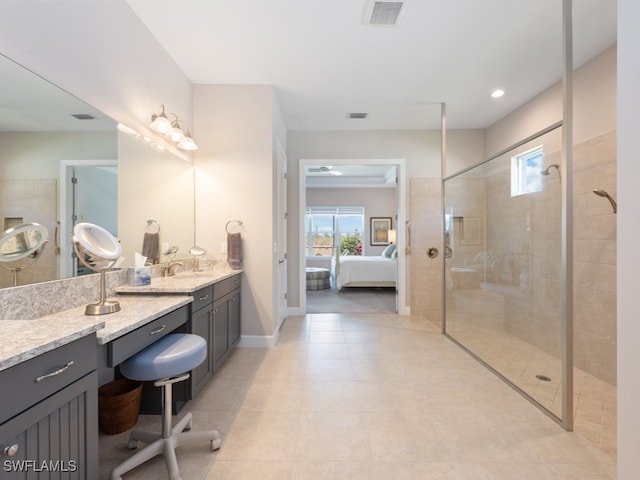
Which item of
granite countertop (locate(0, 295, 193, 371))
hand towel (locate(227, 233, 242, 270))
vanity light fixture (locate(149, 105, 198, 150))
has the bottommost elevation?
granite countertop (locate(0, 295, 193, 371))

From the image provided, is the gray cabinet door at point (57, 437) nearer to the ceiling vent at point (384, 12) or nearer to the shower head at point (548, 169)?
the ceiling vent at point (384, 12)

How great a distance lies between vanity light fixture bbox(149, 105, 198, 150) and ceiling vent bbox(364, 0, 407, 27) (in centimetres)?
179

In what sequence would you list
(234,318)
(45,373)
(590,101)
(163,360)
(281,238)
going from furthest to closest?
(281,238)
(234,318)
(590,101)
(163,360)
(45,373)

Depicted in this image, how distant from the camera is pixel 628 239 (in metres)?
1.21

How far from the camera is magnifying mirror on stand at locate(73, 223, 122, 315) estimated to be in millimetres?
1474

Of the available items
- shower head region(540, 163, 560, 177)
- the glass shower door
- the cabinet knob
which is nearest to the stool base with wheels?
the cabinet knob

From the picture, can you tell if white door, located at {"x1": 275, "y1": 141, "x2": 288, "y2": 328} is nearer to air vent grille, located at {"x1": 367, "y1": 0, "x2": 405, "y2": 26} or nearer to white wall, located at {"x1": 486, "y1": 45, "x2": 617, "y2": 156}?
air vent grille, located at {"x1": 367, "y1": 0, "x2": 405, "y2": 26}

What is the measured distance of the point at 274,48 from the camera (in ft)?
8.69

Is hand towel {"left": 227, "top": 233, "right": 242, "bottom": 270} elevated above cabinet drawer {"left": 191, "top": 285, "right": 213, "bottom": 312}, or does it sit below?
above

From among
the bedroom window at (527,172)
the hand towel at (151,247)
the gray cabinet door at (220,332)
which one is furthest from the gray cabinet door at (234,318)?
the bedroom window at (527,172)

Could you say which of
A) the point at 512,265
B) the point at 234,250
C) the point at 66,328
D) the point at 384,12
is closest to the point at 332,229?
the point at 234,250

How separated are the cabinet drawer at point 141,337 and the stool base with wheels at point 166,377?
0.15 ft

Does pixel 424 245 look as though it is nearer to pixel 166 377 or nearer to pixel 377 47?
pixel 377 47

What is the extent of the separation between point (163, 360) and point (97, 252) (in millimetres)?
622
